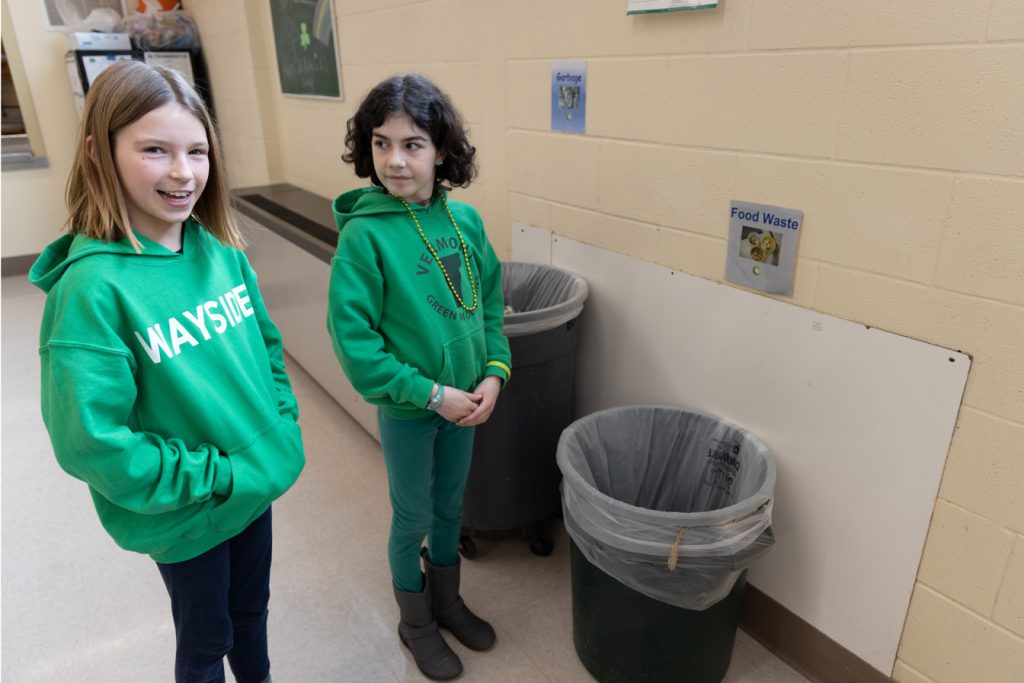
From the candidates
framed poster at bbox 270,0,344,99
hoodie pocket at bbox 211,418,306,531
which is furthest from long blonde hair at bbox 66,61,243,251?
framed poster at bbox 270,0,344,99

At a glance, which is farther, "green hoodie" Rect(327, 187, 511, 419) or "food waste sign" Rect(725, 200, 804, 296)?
"food waste sign" Rect(725, 200, 804, 296)

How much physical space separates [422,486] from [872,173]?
1128 millimetres

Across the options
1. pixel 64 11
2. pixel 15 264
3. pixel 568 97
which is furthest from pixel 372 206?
pixel 15 264

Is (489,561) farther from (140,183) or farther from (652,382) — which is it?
(140,183)

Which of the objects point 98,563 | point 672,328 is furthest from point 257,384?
point 98,563

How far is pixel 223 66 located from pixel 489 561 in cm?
377

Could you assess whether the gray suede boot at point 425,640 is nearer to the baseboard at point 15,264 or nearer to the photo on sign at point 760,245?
the photo on sign at point 760,245

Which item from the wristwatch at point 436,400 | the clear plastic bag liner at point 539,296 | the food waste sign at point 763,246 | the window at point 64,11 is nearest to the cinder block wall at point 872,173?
the food waste sign at point 763,246

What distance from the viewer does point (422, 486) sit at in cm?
152

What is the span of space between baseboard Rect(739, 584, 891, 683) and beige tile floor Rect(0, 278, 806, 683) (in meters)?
0.03

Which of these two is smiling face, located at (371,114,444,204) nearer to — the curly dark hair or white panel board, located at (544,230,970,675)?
the curly dark hair

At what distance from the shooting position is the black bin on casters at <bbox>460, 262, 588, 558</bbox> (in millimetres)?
1811

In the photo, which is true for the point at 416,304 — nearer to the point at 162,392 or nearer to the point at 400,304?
the point at 400,304

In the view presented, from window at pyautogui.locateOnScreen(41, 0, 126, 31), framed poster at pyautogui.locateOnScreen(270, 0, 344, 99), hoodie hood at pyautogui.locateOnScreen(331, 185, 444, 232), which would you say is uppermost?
window at pyautogui.locateOnScreen(41, 0, 126, 31)
